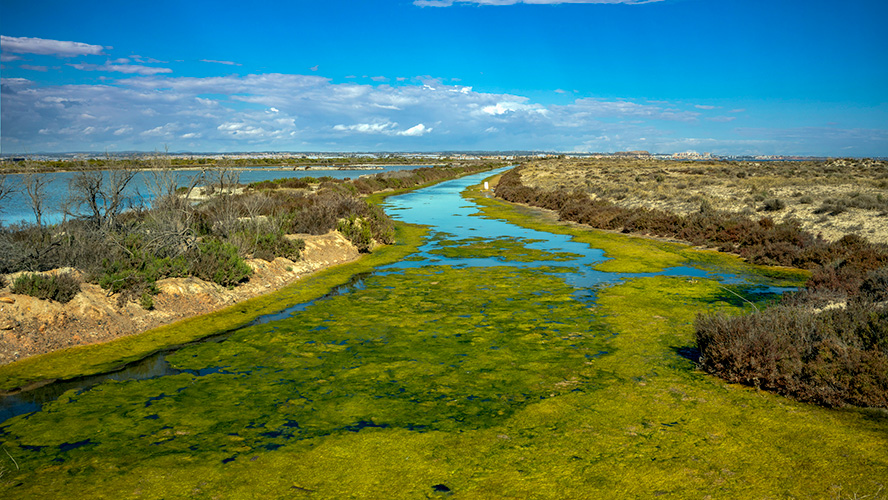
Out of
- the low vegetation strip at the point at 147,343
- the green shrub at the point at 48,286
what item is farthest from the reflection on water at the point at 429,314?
the green shrub at the point at 48,286

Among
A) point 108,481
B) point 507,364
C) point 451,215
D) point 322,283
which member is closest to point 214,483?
point 108,481

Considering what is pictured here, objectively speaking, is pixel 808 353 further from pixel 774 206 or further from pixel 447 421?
pixel 774 206

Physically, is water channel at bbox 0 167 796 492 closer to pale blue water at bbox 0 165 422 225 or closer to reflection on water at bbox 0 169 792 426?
reflection on water at bbox 0 169 792 426

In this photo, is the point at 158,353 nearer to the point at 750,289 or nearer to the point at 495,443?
the point at 495,443

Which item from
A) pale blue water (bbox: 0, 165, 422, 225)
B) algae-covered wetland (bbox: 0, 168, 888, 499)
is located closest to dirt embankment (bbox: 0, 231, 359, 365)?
algae-covered wetland (bbox: 0, 168, 888, 499)

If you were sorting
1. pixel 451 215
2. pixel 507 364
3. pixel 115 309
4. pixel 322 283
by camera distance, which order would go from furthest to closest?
pixel 451 215, pixel 322 283, pixel 115 309, pixel 507 364

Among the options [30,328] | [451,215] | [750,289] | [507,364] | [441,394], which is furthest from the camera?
[451,215]
